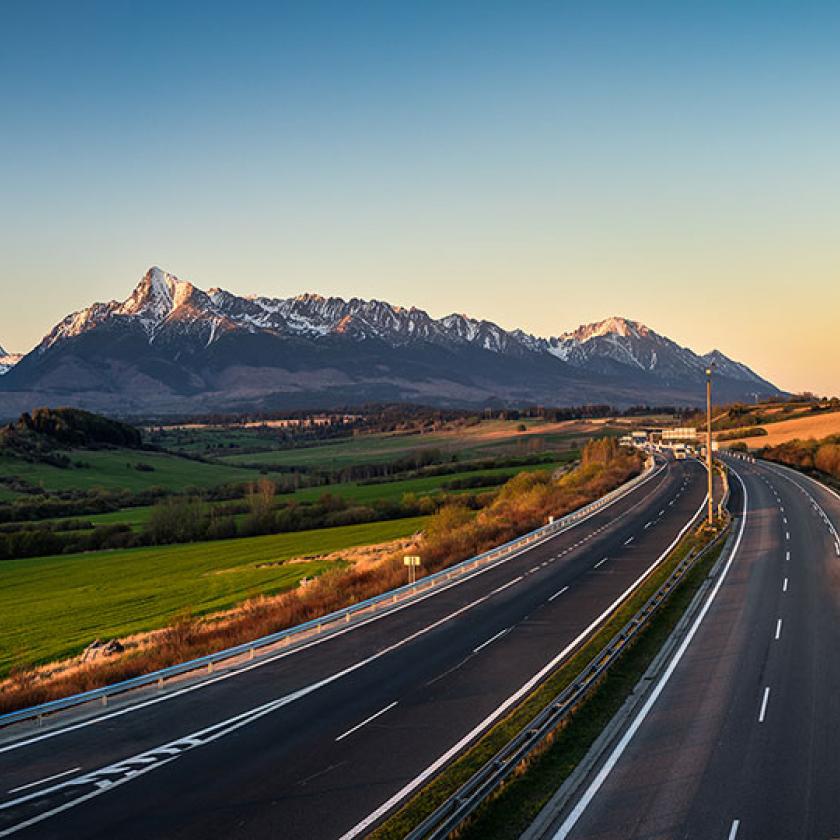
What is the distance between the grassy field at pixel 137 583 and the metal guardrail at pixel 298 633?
1245 cm

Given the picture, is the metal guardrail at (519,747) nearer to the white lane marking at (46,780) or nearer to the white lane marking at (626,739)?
the white lane marking at (626,739)

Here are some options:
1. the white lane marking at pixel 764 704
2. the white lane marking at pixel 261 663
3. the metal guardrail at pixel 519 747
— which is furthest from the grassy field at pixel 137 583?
the white lane marking at pixel 764 704

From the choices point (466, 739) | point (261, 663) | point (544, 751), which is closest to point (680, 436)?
point (261, 663)

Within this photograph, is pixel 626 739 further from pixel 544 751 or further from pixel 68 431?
pixel 68 431

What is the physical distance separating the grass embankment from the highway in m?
0.74

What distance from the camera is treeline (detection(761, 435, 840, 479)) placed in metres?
104

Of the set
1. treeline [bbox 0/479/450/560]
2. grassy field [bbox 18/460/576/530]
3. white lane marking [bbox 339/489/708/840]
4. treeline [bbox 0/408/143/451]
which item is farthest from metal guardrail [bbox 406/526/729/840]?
treeline [bbox 0/408/143/451]

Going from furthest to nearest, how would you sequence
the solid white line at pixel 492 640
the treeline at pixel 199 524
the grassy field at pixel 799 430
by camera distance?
the grassy field at pixel 799 430 < the treeline at pixel 199 524 < the solid white line at pixel 492 640

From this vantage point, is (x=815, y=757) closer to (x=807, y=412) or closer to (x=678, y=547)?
(x=678, y=547)

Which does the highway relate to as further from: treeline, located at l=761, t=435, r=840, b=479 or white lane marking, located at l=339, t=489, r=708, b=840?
treeline, located at l=761, t=435, r=840, b=479

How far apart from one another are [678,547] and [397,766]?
33577mm

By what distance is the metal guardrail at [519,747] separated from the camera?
46.8 feet

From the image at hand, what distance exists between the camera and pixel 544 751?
18.4 metres

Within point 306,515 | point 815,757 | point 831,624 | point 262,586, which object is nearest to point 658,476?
point 306,515
